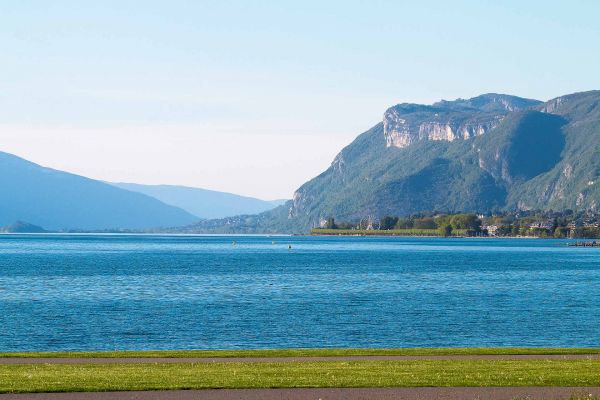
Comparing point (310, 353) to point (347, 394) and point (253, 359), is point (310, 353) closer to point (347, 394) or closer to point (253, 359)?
point (253, 359)

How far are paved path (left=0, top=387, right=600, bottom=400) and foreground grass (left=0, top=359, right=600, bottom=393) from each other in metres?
0.67

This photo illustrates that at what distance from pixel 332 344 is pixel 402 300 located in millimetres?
31969

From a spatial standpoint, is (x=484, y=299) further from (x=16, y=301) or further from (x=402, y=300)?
(x=16, y=301)

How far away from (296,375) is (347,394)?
352cm

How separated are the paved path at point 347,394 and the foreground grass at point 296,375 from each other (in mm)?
665

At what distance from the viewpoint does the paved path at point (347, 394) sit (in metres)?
28.1

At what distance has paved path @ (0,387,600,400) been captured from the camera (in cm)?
2808

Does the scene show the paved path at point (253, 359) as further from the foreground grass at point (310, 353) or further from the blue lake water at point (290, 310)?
the blue lake water at point (290, 310)

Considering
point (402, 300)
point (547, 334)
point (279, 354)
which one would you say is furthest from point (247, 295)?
point (279, 354)

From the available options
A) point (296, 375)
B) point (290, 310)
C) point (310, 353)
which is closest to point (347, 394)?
point (296, 375)

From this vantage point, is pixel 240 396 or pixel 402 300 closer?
pixel 240 396

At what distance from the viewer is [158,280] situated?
113812 mm

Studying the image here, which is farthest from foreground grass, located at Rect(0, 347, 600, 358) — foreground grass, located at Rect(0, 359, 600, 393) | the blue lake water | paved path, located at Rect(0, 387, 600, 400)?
the blue lake water

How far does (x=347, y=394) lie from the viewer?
28.7m
